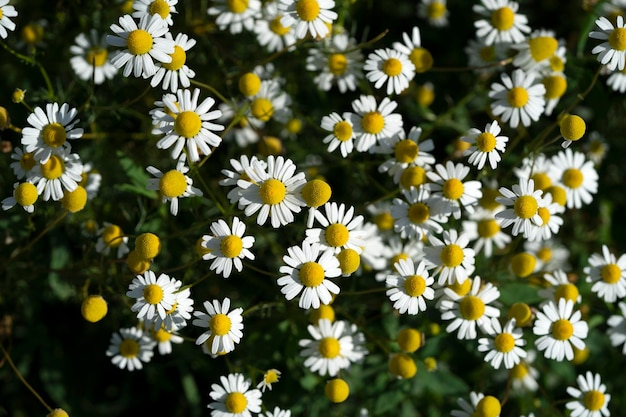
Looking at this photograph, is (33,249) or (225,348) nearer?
(225,348)

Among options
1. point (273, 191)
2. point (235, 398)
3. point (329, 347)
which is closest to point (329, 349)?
point (329, 347)

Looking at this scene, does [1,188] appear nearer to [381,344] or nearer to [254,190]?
[254,190]

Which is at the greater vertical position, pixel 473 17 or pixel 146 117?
pixel 473 17

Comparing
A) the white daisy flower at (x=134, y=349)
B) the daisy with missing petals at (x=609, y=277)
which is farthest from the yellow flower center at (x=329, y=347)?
the daisy with missing petals at (x=609, y=277)

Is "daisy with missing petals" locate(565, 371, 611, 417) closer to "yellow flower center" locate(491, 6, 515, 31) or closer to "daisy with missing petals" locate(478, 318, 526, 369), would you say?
"daisy with missing petals" locate(478, 318, 526, 369)

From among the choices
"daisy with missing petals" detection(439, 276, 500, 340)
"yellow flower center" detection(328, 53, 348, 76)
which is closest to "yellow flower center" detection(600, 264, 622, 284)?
"daisy with missing petals" detection(439, 276, 500, 340)

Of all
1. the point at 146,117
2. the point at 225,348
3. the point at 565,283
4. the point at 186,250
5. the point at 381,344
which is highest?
the point at 146,117

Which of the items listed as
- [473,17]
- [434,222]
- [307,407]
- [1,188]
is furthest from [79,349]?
[473,17]

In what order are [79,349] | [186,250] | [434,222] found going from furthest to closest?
[79,349] < [186,250] < [434,222]
